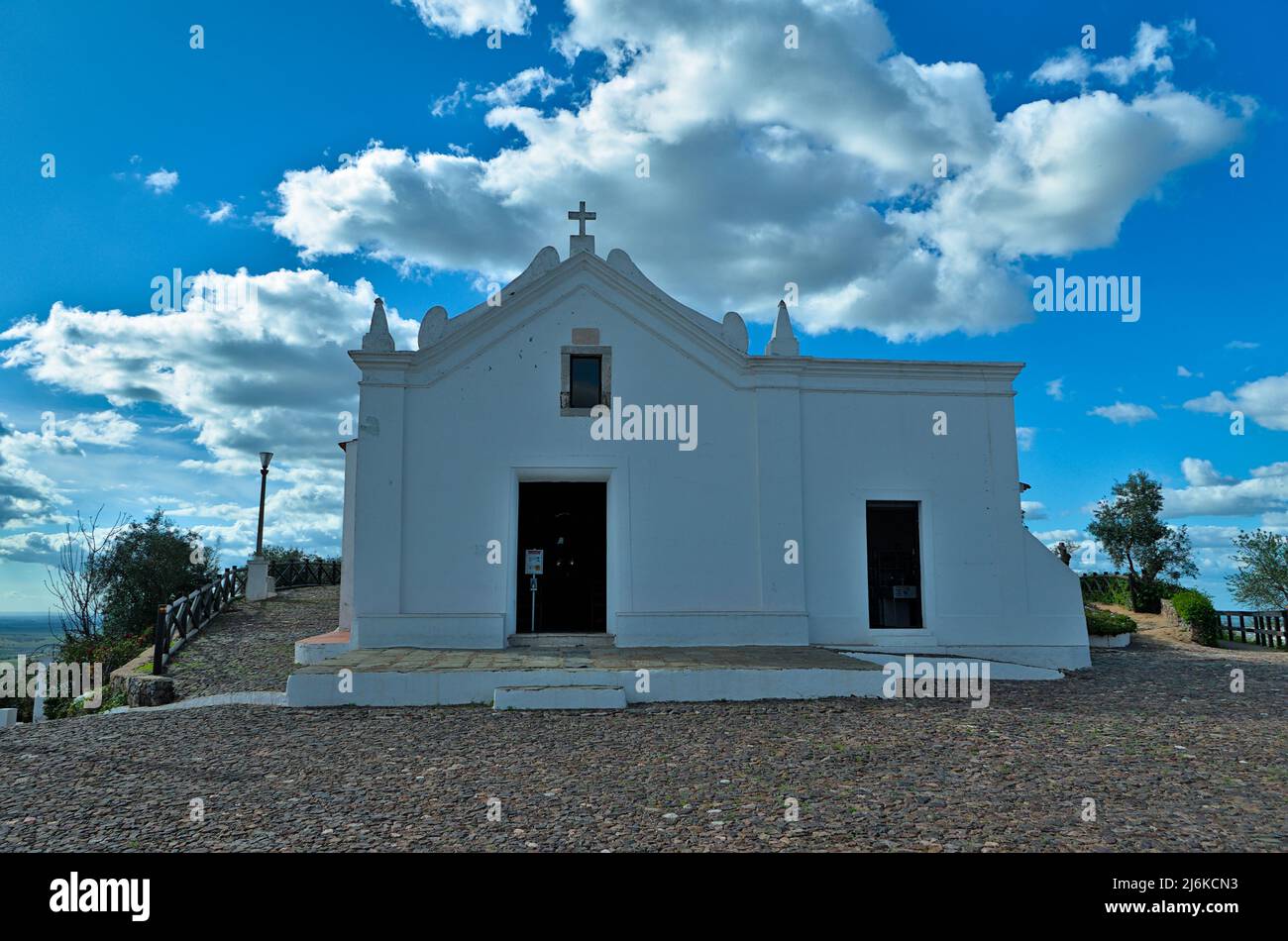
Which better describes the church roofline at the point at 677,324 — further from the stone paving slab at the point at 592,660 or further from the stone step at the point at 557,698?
the stone step at the point at 557,698

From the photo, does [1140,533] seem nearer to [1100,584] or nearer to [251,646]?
[1100,584]

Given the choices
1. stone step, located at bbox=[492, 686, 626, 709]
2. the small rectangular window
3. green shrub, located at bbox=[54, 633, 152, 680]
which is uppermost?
the small rectangular window

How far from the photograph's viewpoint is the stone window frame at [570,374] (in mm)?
12961

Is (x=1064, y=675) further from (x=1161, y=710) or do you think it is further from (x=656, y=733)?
(x=656, y=733)

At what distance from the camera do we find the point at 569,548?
44.7ft

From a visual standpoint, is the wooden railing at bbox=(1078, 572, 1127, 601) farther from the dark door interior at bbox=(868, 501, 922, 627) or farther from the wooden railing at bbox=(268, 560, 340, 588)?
the wooden railing at bbox=(268, 560, 340, 588)

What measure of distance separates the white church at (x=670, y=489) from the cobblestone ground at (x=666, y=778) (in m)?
3.38

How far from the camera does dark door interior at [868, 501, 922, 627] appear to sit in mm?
13461

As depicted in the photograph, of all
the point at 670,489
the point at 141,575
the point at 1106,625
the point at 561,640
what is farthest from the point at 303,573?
the point at 1106,625

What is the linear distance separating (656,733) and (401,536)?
6071mm

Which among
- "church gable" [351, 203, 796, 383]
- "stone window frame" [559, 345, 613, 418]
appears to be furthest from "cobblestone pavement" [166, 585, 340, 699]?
"stone window frame" [559, 345, 613, 418]

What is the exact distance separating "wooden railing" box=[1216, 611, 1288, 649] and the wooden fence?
2219 centimetres
